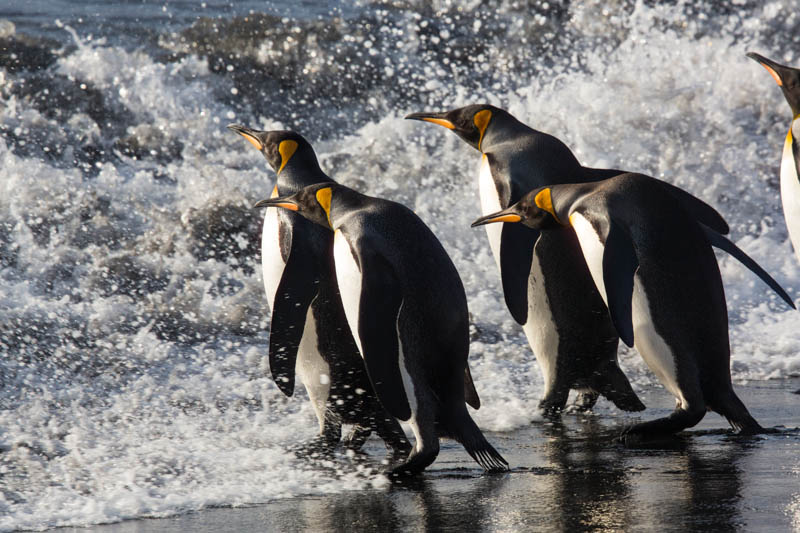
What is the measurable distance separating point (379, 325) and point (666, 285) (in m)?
1.00

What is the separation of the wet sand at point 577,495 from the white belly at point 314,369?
0.23 meters

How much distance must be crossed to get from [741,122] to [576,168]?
573 cm

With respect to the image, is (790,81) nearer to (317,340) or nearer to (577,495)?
(317,340)

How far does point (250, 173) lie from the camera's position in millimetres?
7895

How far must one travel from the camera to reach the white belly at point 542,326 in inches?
153

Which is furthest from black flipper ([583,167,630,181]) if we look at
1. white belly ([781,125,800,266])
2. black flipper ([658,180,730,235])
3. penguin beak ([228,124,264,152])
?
penguin beak ([228,124,264,152])

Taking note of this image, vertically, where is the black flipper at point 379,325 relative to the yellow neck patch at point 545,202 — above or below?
below

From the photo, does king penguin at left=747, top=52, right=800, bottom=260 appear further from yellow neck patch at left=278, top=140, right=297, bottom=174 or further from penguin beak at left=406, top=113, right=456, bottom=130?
yellow neck patch at left=278, top=140, right=297, bottom=174

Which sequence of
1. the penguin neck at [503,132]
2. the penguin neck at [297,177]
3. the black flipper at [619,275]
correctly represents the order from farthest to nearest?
the penguin neck at [503,132] < the penguin neck at [297,177] < the black flipper at [619,275]

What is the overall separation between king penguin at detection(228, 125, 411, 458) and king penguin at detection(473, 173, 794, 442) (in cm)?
80

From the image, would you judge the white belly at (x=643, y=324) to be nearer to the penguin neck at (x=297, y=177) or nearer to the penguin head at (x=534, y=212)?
the penguin head at (x=534, y=212)

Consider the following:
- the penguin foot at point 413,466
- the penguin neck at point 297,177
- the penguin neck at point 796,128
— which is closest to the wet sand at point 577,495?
the penguin foot at point 413,466

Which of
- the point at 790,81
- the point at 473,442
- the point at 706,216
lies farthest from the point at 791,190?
the point at 473,442

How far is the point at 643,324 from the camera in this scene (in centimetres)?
338
